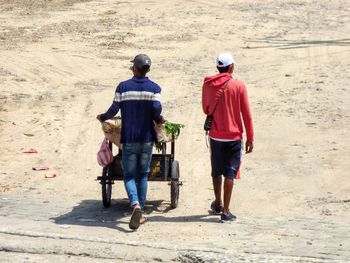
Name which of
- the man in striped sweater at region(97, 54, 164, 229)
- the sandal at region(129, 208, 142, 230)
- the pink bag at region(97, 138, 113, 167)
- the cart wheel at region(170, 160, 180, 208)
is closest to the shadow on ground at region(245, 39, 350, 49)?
the cart wheel at region(170, 160, 180, 208)

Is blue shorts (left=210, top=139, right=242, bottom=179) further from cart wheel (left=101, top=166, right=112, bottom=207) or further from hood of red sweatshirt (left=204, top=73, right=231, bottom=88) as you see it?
cart wheel (left=101, top=166, right=112, bottom=207)

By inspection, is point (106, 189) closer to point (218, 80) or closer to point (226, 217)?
point (226, 217)

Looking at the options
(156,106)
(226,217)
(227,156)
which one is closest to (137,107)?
(156,106)

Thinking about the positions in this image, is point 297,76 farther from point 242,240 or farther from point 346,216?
point 242,240

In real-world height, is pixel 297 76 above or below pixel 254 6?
below

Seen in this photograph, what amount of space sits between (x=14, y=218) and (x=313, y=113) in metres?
7.21

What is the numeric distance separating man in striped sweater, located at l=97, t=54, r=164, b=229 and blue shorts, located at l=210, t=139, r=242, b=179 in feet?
2.19

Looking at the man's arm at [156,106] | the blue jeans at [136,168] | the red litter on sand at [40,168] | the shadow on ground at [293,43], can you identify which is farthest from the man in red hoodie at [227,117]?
the shadow on ground at [293,43]

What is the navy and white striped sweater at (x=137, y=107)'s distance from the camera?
8.92 meters

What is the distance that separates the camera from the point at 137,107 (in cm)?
895

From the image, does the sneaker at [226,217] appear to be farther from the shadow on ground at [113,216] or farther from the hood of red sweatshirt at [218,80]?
the hood of red sweatshirt at [218,80]

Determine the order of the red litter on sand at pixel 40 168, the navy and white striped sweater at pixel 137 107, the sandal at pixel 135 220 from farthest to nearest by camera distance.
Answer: the red litter on sand at pixel 40 168 → the navy and white striped sweater at pixel 137 107 → the sandal at pixel 135 220

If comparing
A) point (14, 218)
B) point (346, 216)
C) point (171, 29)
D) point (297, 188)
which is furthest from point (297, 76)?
point (14, 218)

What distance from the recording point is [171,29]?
73.9ft
